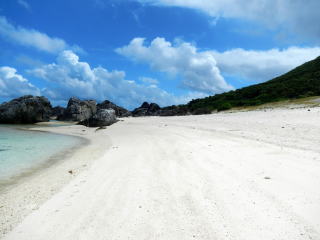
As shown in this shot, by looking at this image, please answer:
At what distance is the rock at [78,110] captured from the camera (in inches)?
1721

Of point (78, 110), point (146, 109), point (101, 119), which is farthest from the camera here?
point (146, 109)

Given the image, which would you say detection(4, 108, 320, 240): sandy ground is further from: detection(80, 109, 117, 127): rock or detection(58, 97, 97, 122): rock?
detection(58, 97, 97, 122): rock

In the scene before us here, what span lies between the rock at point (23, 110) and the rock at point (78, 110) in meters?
6.17

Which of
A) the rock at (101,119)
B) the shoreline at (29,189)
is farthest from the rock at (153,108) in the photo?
the shoreline at (29,189)

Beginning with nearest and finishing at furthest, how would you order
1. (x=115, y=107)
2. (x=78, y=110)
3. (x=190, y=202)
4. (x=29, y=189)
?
(x=190, y=202), (x=29, y=189), (x=78, y=110), (x=115, y=107)

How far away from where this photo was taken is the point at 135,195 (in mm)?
4797

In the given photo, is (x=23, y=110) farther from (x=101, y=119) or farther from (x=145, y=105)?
(x=145, y=105)

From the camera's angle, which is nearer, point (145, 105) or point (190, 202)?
point (190, 202)

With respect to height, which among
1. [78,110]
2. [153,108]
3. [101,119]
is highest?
[153,108]

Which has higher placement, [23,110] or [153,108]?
[153,108]

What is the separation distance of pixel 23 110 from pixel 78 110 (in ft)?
32.7

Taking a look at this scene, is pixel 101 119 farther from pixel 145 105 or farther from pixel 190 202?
pixel 145 105

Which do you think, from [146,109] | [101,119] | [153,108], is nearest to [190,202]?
[101,119]

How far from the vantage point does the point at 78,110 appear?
4412cm
